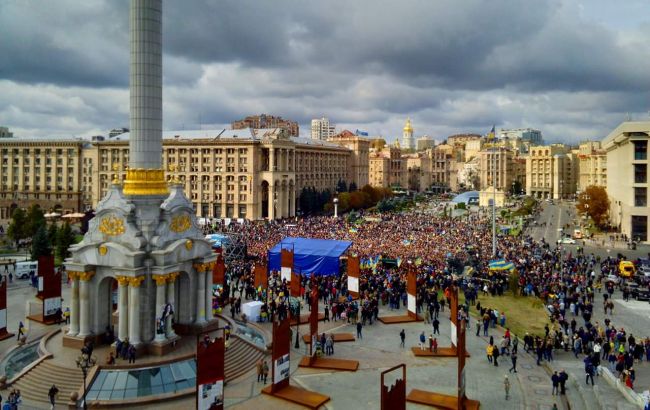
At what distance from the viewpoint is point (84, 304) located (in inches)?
984

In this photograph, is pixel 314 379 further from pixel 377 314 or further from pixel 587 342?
pixel 587 342

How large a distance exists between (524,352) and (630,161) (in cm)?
5071

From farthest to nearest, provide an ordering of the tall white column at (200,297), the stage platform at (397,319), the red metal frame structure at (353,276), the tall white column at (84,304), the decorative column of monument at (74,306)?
the red metal frame structure at (353,276)
the stage platform at (397,319)
the tall white column at (200,297)
the decorative column of monument at (74,306)
the tall white column at (84,304)

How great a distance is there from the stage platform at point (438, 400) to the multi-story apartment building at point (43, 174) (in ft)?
335

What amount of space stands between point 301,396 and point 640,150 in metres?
61.8

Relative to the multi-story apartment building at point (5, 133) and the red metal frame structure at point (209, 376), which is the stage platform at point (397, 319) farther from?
the multi-story apartment building at point (5, 133)

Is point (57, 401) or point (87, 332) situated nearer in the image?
point (57, 401)

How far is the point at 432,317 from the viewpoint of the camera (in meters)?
33.1

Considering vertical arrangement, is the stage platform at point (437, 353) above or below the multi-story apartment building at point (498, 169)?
below

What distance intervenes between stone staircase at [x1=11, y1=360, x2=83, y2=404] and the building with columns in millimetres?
2230

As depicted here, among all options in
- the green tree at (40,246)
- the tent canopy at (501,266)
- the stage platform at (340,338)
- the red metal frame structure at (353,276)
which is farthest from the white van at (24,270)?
the tent canopy at (501,266)

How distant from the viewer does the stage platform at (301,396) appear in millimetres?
20491

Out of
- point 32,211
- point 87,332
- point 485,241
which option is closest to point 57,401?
point 87,332

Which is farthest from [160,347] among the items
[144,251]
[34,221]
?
[34,221]
